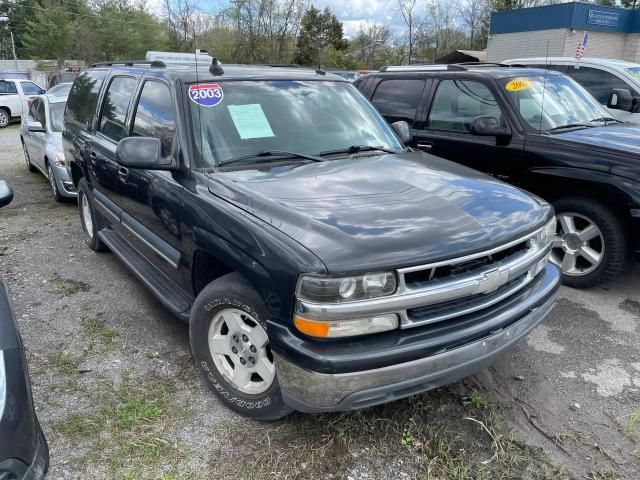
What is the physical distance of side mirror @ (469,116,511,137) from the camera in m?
4.80

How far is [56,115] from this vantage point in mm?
7906

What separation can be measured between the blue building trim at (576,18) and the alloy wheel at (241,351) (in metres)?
26.0

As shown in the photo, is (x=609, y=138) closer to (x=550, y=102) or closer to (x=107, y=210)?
(x=550, y=102)

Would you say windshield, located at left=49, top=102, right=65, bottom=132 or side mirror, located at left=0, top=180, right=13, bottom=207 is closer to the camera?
side mirror, located at left=0, top=180, right=13, bottom=207

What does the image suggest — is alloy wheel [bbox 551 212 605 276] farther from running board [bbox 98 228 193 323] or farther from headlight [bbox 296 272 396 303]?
running board [bbox 98 228 193 323]

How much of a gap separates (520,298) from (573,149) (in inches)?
87.9

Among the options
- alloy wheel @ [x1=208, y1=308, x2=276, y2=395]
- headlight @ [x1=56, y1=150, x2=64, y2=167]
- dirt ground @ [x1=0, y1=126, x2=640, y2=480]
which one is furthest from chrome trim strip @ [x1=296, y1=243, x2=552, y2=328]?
headlight @ [x1=56, y1=150, x2=64, y2=167]

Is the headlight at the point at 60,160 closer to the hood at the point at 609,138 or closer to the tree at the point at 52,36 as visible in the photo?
the hood at the point at 609,138

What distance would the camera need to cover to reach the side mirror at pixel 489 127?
4.80 meters

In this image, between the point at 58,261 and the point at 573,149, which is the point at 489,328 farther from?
the point at 58,261

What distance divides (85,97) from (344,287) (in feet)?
13.9

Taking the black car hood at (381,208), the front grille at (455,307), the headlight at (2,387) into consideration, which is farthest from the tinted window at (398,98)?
the headlight at (2,387)

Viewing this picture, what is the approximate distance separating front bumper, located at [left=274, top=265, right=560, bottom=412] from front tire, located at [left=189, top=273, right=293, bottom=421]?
0.94 ft

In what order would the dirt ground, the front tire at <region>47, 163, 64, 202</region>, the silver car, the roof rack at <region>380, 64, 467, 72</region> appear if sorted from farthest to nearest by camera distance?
the front tire at <region>47, 163, 64, 202</region> < the silver car < the roof rack at <region>380, 64, 467, 72</region> < the dirt ground
